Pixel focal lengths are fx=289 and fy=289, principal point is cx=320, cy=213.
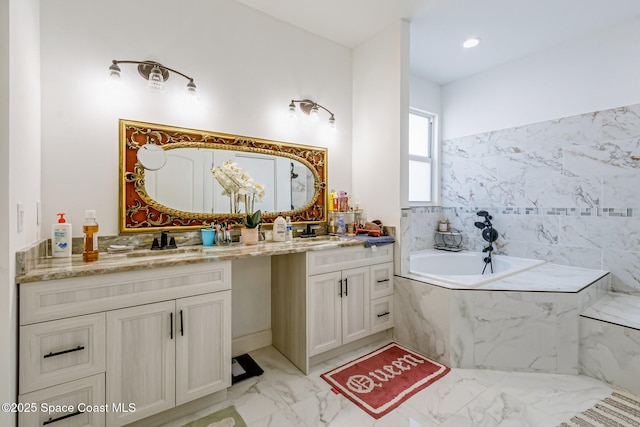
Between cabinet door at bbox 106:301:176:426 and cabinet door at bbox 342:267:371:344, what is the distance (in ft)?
3.90

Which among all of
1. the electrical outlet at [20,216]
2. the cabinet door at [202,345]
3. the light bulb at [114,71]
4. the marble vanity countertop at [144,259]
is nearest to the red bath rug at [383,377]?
the cabinet door at [202,345]

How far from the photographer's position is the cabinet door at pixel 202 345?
156cm

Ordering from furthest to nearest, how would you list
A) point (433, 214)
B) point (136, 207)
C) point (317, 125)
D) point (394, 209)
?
point (433, 214)
point (317, 125)
point (394, 209)
point (136, 207)

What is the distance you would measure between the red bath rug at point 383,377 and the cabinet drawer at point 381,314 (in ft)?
0.61

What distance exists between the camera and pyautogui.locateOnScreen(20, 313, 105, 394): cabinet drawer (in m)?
1.20

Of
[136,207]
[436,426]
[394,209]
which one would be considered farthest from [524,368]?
[136,207]

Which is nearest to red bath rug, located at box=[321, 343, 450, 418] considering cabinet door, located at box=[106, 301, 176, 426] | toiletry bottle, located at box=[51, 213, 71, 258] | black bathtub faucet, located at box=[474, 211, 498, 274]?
cabinet door, located at box=[106, 301, 176, 426]

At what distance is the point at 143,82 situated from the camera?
6.30 ft

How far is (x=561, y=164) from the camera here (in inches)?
114

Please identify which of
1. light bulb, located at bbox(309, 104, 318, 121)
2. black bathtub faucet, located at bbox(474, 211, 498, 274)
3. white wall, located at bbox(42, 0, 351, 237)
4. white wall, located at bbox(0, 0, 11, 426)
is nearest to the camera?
white wall, located at bbox(0, 0, 11, 426)

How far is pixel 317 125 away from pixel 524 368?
8.28 ft

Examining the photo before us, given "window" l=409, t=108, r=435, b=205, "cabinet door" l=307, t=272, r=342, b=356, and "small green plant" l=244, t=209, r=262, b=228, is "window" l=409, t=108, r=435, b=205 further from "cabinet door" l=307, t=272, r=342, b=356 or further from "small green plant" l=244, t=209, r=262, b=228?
"small green plant" l=244, t=209, r=262, b=228

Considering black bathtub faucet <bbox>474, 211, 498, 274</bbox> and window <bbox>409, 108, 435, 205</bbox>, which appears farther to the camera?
window <bbox>409, 108, 435, 205</bbox>

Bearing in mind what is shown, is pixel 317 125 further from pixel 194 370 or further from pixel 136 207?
pixel 194 370
